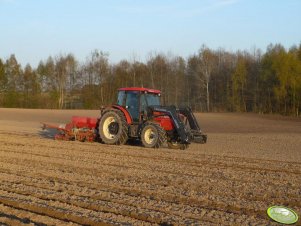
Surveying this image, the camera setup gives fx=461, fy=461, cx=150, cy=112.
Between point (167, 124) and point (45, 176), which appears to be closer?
point (45, 176)

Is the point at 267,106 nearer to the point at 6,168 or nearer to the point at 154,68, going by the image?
the point at 154,68

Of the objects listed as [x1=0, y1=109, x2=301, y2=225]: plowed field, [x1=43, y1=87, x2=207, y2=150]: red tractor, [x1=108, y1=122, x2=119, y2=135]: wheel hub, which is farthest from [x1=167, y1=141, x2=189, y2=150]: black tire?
[x1=108, y1=122, x2=119, y2=135]: wheel hub

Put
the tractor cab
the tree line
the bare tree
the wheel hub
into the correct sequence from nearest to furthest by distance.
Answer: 1. the tractor cab
2. the wheel hub
3. the tree line
4. the bare tree

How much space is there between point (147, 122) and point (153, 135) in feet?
1.37

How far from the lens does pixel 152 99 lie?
14281mm

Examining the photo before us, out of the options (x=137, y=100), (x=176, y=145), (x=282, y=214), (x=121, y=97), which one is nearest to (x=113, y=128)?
(x=121, y=97)

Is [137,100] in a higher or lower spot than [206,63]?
lower

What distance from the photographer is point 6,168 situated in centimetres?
958

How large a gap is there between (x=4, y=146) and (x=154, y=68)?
151 feet

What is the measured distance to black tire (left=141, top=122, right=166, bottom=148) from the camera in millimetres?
13164

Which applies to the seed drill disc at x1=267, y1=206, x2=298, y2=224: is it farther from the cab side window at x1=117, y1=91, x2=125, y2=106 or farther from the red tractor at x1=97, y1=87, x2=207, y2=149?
the cab side window at x1=117, y1=91, x2=125, y2=106

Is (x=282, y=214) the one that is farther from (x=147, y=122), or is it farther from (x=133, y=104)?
(x=133, y=104)

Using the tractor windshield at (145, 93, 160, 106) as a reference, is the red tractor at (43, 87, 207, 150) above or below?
below

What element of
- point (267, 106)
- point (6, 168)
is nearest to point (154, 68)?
point (267, 106)
